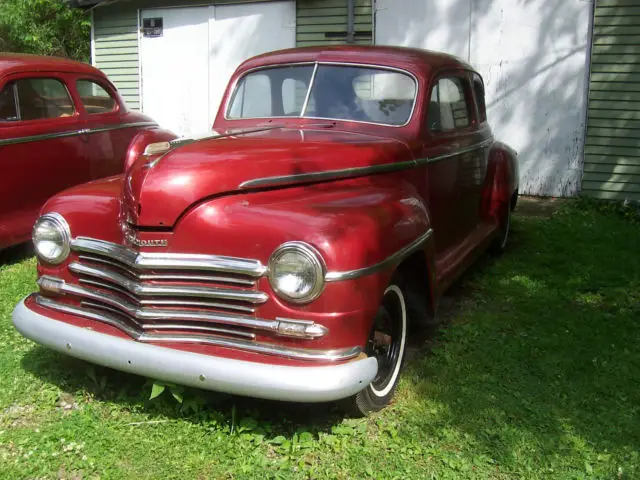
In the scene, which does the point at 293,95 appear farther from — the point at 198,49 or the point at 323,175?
the point at 198,49

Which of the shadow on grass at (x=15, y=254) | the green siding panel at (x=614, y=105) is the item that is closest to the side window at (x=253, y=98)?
the shadow on grass at (x=15, y=254)

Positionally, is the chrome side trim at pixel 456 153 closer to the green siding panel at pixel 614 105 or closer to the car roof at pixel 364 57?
the car roof at pixel 364 57

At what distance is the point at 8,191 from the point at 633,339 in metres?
4.76

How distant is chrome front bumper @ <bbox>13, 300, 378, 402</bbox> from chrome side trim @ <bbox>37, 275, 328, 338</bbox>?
126 millimetres

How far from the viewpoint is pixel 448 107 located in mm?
4520

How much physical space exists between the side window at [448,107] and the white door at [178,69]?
19.9 ft

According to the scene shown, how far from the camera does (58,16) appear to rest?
39.2 ft

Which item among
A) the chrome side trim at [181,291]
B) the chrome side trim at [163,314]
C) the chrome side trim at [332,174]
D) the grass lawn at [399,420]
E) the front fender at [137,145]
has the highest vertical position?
the front fender at [137,145]

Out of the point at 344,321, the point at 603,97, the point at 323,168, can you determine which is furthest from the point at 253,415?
the point at 603,97

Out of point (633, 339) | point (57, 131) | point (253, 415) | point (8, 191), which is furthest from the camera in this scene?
point (57, 131)

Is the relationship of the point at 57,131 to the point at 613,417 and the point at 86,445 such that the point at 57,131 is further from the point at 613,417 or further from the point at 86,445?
the point at 613,417

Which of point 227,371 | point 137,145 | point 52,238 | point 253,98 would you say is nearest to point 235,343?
point 227,371

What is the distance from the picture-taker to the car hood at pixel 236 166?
282cm

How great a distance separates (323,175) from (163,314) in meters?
1.01
